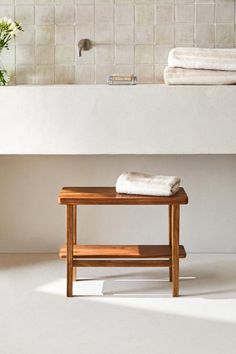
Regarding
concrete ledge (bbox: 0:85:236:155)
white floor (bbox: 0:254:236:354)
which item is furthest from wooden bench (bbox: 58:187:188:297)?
concrete ledge (bbox: 0:85:236:155)

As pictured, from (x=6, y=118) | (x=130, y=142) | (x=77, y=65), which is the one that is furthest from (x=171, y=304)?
(x=77, y=65)

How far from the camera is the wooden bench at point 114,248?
3.09 meters

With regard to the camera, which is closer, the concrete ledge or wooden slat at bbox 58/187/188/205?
wooden slat at bbox 58/187/188/205

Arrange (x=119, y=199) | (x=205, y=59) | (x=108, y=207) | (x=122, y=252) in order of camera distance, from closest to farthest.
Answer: (x=119, y=199) → (x=122, y=252) → (x=205, y=59) → (x=108, y=207)

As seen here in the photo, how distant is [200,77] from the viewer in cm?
336

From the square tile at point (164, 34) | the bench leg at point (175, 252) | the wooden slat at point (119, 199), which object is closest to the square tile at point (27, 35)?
the square tile at point (164, 34)

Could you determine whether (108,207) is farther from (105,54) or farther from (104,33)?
(104,33)

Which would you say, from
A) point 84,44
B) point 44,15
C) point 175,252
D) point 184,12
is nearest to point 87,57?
point 84,44

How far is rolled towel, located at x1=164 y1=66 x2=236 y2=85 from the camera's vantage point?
335 centimetres

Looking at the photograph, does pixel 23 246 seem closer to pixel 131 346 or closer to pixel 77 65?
pixel 77 65

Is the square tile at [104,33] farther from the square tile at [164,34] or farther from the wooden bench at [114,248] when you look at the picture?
the wooden bench at [114,248]

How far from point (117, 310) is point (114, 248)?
1.41 feet

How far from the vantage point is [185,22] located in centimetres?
375

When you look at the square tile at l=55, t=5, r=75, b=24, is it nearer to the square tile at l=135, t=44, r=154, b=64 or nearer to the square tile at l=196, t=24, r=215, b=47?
the square tile at l=135, t=44, r=154, b=64
